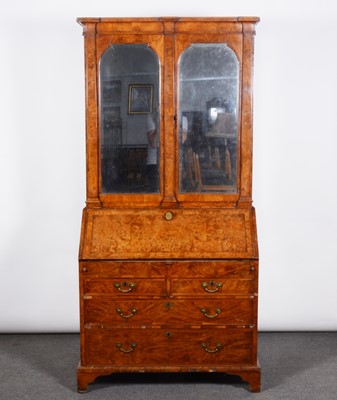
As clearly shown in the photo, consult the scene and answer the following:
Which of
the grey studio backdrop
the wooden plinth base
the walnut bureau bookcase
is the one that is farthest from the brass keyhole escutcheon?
the grey studio backdrop

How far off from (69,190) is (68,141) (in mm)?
359

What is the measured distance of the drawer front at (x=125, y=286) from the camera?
3701mm

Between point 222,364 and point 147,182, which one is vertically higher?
point 147,182

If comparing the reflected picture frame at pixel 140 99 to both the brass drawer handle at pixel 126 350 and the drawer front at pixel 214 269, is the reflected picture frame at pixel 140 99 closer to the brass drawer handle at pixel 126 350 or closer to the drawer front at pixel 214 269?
the drawer front at pixel 214 269

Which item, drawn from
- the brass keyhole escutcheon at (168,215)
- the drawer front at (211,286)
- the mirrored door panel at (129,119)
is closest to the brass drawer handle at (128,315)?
the drawer front at (211,286)

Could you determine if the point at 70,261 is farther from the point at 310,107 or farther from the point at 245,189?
the point at 310,107

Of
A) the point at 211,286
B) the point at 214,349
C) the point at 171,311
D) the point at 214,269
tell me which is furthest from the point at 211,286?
the point at 214,349

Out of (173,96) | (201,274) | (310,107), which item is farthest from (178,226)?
(310,107)

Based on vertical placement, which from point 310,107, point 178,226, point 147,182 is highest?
point 310,107

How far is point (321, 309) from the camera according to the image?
4738 mm

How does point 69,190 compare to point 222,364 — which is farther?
point 69,190

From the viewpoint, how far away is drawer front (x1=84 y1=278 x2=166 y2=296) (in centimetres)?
370

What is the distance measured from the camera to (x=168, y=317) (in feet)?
12.2

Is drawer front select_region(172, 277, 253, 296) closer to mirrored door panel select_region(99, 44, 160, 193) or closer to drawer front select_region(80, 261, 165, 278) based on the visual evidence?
drawer front select_region(80, 261, 165, 278)
